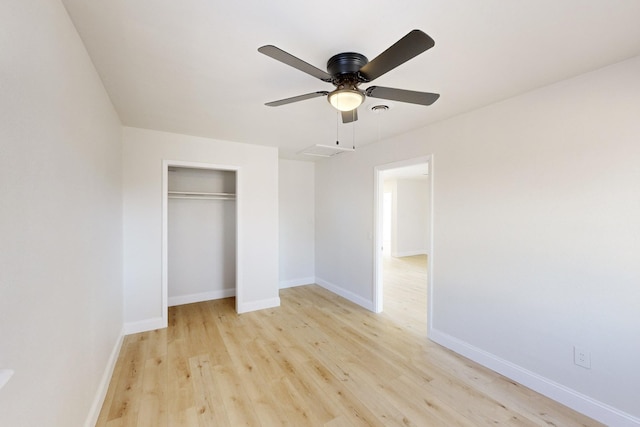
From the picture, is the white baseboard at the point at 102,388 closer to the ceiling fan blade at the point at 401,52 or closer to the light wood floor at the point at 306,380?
the light wood floor at the point at 306,380

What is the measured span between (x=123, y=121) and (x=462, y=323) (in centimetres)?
443

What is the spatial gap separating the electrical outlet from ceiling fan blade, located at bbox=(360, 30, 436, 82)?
2.50 m

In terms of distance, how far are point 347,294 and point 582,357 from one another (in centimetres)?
299

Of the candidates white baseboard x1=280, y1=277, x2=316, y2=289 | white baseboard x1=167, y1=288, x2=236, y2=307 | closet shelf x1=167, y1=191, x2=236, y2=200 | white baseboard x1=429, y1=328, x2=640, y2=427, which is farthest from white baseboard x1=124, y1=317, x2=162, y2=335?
white baseboard x1=429, y1=328, x2=640, y2=427

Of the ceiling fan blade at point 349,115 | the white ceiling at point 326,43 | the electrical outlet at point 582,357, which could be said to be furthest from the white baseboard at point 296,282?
the electrical outlet at point 582,357

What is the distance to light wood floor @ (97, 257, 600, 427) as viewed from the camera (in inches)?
78.2

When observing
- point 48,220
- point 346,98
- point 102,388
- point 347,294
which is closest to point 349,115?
point 346,98

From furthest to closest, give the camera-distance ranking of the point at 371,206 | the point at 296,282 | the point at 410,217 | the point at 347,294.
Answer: the point at 410,217, the point at 296,282, the point at 347,294, the point at 371,206

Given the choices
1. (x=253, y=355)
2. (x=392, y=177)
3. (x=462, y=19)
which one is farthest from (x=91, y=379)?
(x=392, y=177)

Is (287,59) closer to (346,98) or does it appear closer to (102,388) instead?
(346,98)

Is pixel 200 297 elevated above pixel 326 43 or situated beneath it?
situated beneath

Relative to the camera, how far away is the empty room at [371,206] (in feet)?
4.19

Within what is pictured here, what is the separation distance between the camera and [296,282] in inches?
211

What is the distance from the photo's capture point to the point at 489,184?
2.63 m
